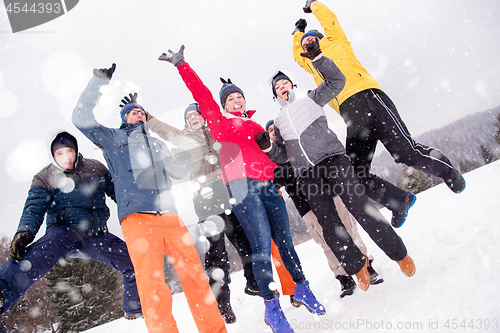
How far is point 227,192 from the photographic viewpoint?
9.31 feet

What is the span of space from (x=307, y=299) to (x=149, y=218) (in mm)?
1679

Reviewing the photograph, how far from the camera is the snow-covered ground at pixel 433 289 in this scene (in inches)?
63.7

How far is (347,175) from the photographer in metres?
2.49

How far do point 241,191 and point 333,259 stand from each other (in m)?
1.44

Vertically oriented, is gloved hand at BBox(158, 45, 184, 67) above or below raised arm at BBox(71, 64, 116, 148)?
above

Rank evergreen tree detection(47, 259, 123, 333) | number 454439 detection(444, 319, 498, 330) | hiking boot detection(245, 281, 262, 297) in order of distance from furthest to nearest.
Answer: evergreen tree detection(47, 259, 123, 333), hiking boot detection(245, 281, 262, 297), number 454439 detection(444, 319, 498, 330)

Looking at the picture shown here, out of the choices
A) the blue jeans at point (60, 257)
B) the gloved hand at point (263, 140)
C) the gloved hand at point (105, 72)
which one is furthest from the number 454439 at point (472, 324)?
the gloved hand at point (105, 72)

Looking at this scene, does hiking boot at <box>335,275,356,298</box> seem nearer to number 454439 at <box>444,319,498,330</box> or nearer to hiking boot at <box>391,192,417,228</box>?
hiking boot at <box>391,192,417,228</box>

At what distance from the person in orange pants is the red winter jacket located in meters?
0.66

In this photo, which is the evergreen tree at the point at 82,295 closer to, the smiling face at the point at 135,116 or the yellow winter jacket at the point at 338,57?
the smiling face at the point at 135,116

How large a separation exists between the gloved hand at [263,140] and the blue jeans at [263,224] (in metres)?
0.40

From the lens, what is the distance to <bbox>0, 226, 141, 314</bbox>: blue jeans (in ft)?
7.06

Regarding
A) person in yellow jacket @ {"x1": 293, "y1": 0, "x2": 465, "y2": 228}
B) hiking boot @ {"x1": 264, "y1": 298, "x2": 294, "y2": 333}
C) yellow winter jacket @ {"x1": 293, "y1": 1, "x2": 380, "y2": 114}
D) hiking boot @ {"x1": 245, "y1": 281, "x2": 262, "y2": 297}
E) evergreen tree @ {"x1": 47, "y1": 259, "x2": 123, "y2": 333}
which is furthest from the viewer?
evergreen tree @ {"x1": 47, "y1": 259, "x2": 123, "y2": 333}

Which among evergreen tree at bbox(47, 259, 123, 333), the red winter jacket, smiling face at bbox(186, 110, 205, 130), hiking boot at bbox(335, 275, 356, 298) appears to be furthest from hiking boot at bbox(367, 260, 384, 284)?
evergreen tree at bbox(47, 259, 123, 333)
